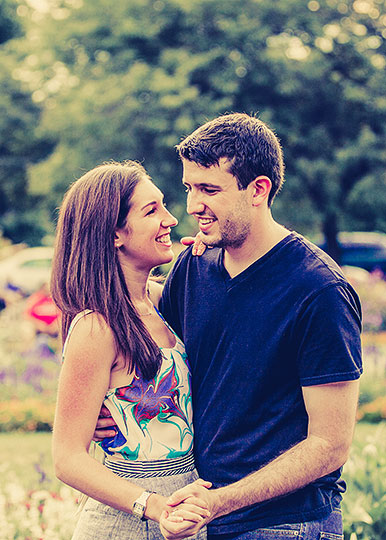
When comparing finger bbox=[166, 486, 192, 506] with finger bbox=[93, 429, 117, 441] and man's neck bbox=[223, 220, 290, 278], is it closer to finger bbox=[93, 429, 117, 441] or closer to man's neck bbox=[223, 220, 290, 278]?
finger bbox=[93, 429, 117, 441]

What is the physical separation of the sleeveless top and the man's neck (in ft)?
1.69

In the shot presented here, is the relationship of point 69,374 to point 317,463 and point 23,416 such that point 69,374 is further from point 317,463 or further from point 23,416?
point 23,416

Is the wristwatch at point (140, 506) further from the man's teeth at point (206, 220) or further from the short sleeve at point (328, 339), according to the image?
the man's teeth at point (206, 220)

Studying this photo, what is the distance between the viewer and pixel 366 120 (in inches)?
723

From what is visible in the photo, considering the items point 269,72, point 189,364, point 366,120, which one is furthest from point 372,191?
point 189,364

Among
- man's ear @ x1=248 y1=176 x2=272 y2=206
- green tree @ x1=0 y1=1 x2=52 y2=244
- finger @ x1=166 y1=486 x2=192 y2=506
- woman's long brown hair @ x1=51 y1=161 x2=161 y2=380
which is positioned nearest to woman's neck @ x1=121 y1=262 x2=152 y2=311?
woman's long brown hair @ x1=51 y1=161 x2=161 y2=380

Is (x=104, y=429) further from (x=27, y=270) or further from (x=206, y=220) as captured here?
(x=27, y=270)

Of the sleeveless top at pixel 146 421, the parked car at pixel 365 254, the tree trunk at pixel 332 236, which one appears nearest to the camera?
the sleeveless top at pixel 146 421

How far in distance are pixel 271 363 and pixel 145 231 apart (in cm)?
74

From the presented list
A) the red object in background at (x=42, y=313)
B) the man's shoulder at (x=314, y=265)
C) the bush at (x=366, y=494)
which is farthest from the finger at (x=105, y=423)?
the red object in background at (x=42, y=313)

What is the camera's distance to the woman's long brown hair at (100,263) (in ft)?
8.33

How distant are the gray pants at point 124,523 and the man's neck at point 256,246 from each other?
801 millimetres

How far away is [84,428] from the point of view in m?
2.42

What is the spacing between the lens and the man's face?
8.50 feet
